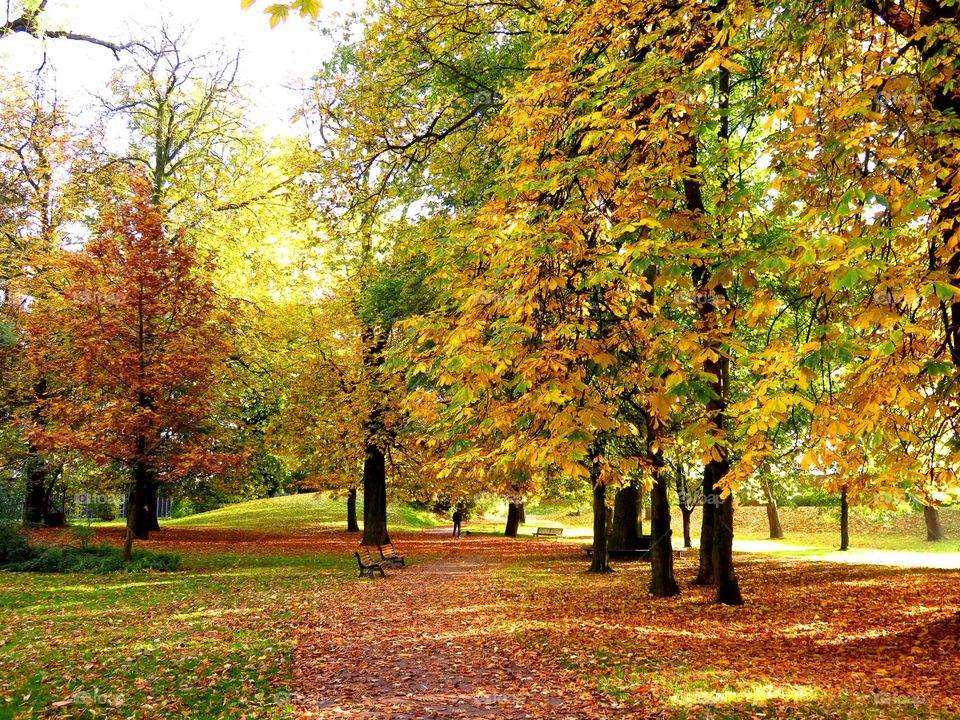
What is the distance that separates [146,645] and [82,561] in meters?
9.15

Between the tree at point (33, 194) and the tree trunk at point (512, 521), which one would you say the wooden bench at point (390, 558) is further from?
the tree trunk at point (512, 521)

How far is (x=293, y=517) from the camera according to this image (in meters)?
38.1

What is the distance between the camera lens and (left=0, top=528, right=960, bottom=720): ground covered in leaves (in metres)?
6.85

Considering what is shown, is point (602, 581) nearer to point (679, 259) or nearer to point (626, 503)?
point (626, 503)

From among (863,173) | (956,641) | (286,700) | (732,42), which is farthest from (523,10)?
(956,641)

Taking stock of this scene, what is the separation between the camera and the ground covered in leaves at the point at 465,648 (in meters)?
6.85

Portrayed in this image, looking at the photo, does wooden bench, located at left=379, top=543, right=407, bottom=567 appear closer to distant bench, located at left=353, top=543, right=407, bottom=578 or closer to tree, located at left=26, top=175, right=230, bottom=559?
distant bench, located at left=353, top=543, right=407, bottom=578

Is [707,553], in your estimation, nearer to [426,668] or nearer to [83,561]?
[426,668]

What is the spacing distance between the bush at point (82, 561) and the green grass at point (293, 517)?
13.2 m

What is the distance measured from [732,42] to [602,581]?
13.1 metres

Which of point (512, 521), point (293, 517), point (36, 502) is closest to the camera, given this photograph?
point (36, 502)

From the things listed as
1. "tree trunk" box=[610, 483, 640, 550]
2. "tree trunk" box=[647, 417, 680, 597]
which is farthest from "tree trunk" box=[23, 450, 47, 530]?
"tree trunk" box=[647, 417, 680, 597]

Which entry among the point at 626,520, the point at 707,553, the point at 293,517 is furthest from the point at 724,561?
the point at 293,517

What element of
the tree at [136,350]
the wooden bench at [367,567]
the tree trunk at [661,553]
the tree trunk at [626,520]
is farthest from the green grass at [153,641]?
the tree trunk at [626,520]
